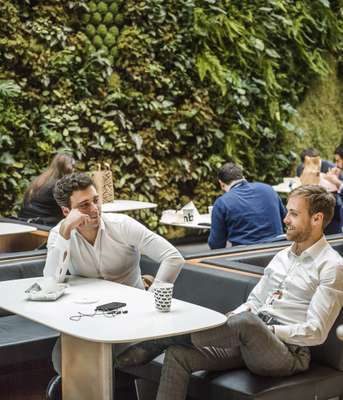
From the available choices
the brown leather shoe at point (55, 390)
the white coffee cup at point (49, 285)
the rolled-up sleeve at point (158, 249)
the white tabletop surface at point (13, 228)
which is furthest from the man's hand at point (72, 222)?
the white tabletop surface at point (13, 228)

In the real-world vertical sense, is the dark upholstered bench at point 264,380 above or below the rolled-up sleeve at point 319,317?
below

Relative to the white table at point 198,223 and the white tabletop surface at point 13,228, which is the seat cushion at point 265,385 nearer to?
the white tabletop surface at point 13,228

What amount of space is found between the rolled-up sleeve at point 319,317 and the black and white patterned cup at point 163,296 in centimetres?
45

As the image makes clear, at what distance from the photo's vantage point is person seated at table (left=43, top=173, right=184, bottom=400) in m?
4.00

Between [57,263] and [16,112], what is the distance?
4745mm

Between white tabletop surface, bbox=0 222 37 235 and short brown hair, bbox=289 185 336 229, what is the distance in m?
2.86

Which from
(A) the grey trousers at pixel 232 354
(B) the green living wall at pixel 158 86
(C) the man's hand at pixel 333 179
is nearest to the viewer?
(A) the grey trousers at pixel 232 354

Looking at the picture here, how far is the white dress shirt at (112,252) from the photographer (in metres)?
4.00

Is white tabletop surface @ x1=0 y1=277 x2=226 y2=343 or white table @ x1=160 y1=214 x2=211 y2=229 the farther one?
white table @ x1=160 y1=214 x2=211 y2=229

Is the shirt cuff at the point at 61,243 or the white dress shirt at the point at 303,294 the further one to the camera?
the shirt cuff at the point at 61,243

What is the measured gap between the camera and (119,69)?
937cm

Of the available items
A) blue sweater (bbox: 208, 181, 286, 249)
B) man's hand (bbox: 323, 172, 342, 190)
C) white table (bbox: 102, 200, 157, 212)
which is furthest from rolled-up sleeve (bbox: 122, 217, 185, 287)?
man's hand (bbox: 323, 172, 342, 190)

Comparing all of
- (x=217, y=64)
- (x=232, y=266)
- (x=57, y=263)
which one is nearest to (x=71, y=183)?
(x=57, y=263)

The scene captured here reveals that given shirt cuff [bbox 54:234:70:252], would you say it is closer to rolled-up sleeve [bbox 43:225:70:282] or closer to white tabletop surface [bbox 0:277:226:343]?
rolled-up sleeve [bbox 43:225:70:282]
